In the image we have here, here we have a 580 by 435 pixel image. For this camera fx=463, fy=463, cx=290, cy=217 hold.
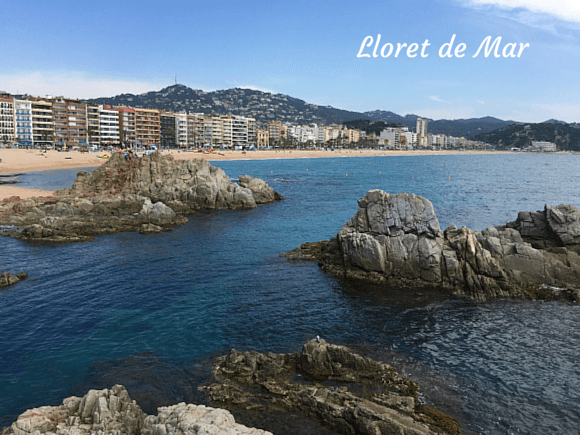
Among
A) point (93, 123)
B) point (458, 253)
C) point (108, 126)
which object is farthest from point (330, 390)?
point (108, 126)

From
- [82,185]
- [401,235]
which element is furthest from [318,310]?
[82,185]

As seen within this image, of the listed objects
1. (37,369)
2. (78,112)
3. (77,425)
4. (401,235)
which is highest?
(78,112)

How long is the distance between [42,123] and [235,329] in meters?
140

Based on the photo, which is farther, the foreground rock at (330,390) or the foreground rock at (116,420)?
the foreground rock at (330,390)

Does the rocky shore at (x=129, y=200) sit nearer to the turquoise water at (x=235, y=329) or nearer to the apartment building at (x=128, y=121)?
the turquoise water at (x=235, y=329)

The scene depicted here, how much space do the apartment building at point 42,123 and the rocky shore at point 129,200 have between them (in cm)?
9790

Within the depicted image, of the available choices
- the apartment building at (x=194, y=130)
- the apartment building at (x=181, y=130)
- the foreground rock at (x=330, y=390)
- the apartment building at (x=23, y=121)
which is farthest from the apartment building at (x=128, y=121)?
the foreground rock at (x=330, y=390)

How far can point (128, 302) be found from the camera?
23.2m

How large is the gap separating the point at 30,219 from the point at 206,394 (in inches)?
1329

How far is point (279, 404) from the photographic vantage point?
1411cm

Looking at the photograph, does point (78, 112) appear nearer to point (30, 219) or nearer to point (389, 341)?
point (30, 219)

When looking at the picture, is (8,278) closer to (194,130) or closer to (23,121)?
(23,121)

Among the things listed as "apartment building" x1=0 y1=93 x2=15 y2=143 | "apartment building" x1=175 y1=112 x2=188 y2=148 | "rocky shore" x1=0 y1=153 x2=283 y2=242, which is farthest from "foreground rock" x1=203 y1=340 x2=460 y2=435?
"apartment building" x1=175 y1=112 x2=188 y2=148

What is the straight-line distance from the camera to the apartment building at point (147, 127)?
16088 cm
